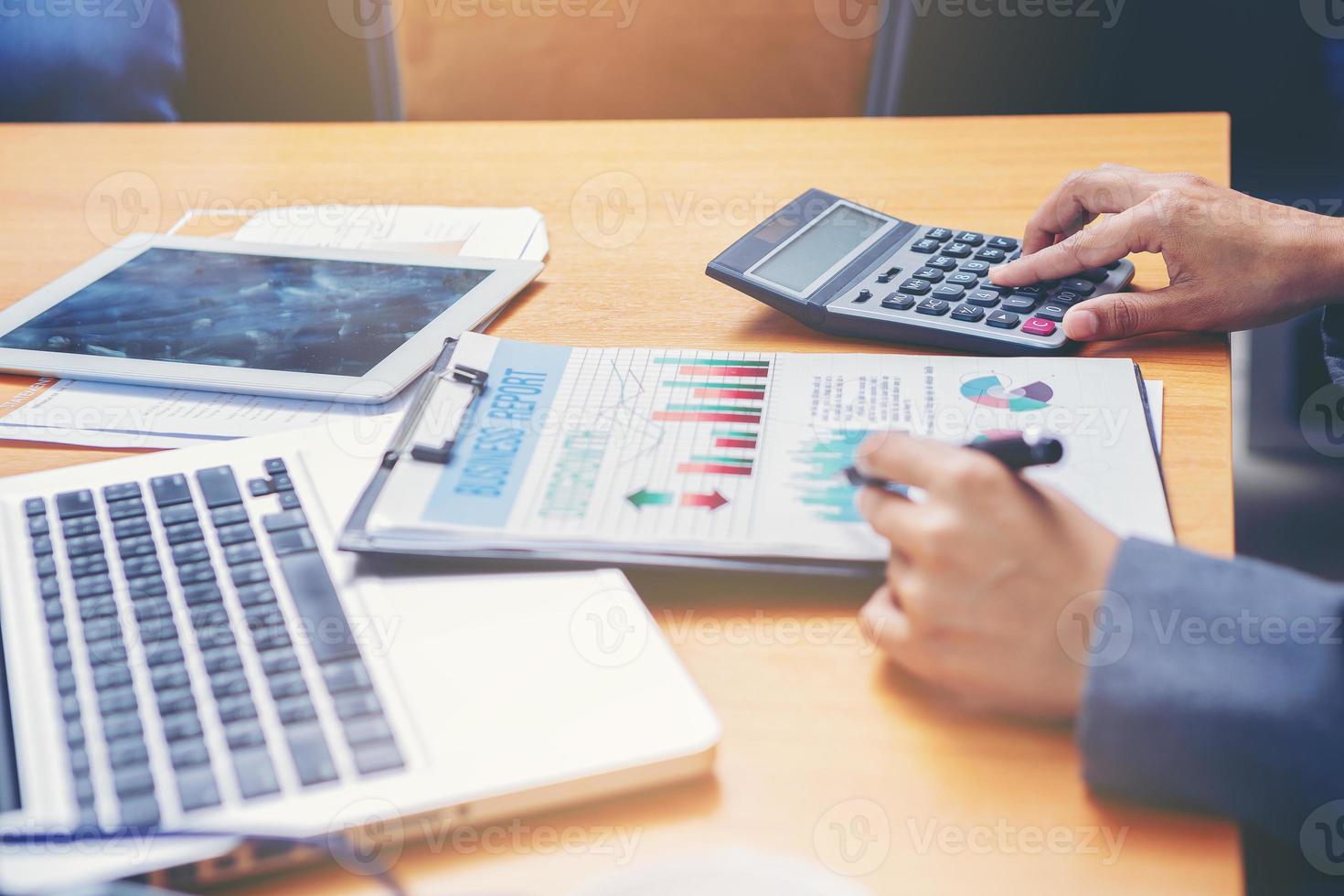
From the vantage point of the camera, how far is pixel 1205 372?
1.97ft

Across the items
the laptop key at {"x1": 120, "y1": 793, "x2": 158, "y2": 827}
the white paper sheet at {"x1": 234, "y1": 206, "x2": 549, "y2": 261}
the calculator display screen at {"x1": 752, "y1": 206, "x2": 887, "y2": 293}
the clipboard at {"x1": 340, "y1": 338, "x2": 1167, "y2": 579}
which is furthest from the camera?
the white paper sheet at {"x1": 234, "y1": 206, "x2": 549, "y2": 261}

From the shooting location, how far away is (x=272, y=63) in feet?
6.17

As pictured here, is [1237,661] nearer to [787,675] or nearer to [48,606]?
[787,675]

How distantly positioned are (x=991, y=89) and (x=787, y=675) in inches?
56.0

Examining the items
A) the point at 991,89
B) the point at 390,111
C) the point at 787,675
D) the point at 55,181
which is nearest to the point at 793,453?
the point at 787,675

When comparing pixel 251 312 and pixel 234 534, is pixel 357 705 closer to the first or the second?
pixel 234 534

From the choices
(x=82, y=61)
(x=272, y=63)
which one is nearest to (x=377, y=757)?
(x=82, y=61)

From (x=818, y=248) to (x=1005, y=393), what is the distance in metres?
0.20

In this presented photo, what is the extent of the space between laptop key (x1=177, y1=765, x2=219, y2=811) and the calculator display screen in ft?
1.44

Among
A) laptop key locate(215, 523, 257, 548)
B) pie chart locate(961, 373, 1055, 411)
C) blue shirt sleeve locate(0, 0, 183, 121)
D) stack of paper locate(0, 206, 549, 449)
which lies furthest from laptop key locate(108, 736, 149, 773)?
A: blue shirt sleeve locate(0, 0, 183, 121)

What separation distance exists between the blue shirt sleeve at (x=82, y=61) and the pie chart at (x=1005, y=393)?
1374 mm

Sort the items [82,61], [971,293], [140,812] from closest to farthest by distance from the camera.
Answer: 1. [140,812]
2. [971,293]
3. [82,61]

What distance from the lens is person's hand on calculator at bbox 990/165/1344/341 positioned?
62 centimetres

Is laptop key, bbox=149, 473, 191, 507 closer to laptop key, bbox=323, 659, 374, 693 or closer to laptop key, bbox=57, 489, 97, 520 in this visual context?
laptop key, bbox=57, 489, 97, 520
